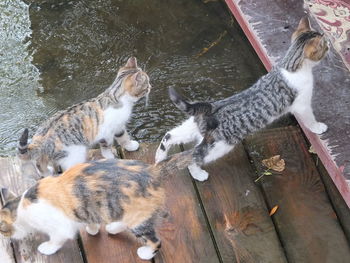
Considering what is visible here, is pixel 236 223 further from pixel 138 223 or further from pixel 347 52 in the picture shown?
pixel 347 52

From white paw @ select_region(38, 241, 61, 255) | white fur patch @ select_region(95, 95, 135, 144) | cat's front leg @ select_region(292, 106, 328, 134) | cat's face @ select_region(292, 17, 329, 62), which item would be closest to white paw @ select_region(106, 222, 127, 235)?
white paw @ select_region(38, 241, 61, 255)

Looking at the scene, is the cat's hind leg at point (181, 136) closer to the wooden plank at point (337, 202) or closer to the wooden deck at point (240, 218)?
the wooden deck at point (240, 218)

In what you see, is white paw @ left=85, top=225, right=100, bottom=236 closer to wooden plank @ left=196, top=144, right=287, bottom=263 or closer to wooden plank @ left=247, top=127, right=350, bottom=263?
wooden plank @ left=196, top=144, right=287, bottom=263

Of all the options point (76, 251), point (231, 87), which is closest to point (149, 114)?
point (231, 87)

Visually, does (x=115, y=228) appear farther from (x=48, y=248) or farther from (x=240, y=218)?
(x=240, y=218)

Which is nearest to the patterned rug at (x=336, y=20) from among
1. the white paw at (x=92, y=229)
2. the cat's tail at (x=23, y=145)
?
the white paw at (x=92, y=229)

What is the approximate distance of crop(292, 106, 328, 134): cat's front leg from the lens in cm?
327

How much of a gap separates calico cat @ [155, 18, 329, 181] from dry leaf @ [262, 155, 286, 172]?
0.95 feet

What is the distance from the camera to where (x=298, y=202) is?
10.7ft

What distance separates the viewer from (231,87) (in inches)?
168

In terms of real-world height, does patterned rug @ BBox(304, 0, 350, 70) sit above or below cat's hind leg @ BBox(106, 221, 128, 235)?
above

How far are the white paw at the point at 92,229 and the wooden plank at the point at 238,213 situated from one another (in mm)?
648

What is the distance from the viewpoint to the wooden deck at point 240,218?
301 cm

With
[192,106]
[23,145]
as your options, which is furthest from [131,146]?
[23,145]
